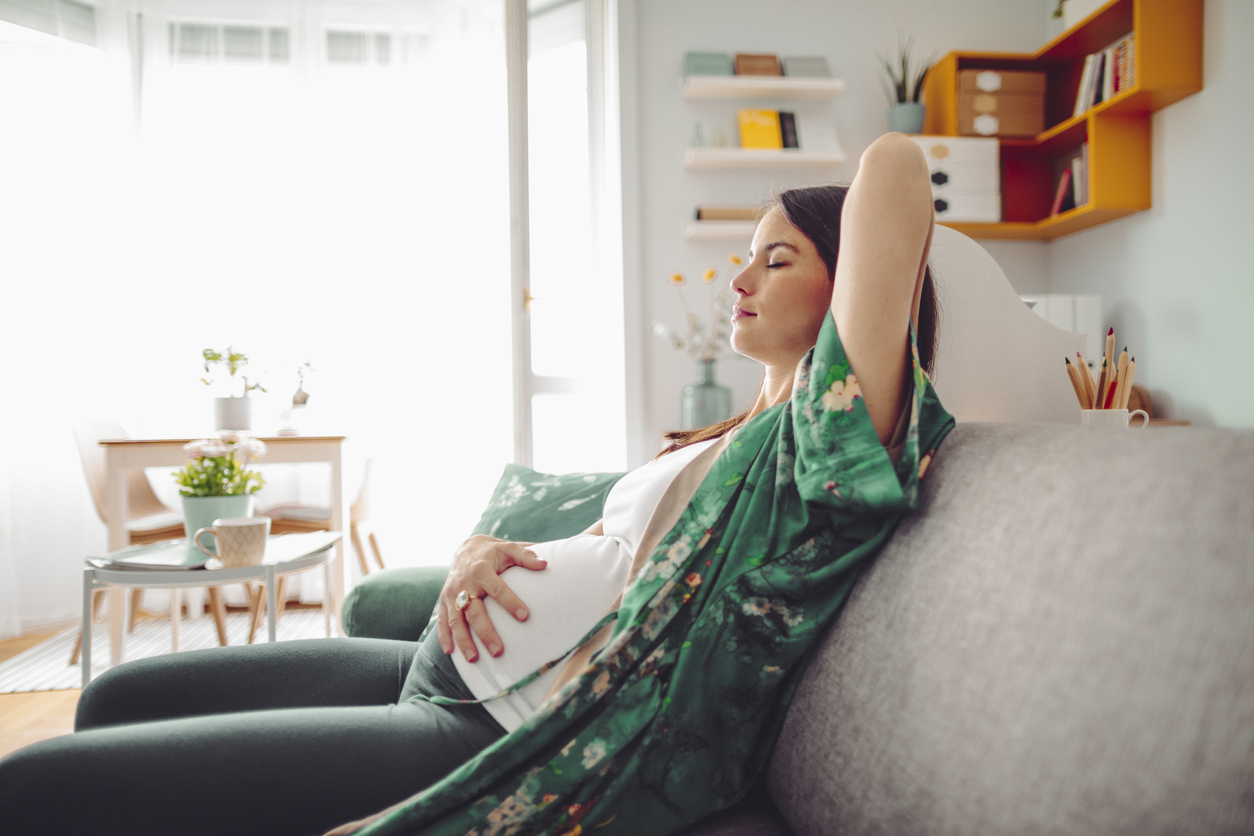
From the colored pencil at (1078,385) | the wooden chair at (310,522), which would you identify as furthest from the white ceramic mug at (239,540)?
the colored pencil at (1078,385)

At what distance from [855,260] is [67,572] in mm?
3825

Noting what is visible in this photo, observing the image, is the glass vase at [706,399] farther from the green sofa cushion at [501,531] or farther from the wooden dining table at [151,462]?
the green sofa cushion at [501,531]

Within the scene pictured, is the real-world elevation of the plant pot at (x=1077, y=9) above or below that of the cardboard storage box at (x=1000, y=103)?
above

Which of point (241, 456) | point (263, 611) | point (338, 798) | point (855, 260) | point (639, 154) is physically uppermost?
point (639, 154)

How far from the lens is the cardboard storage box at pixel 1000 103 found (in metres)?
3.07

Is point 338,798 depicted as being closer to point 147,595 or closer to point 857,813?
point 857,813

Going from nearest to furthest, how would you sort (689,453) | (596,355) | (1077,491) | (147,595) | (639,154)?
(1077,491) < (689,453) < (596,355) < (639,154) < (147,595)

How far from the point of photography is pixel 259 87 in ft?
11.8

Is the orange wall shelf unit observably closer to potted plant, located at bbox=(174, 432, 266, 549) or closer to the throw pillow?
the throw pillow

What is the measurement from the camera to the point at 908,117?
3084 mm

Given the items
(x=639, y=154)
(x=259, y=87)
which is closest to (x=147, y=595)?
(x=259, y=87)

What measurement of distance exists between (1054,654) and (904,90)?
3.20 m

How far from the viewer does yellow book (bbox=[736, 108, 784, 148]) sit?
3104 mm

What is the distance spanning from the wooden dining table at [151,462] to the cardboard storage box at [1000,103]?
286 cm
